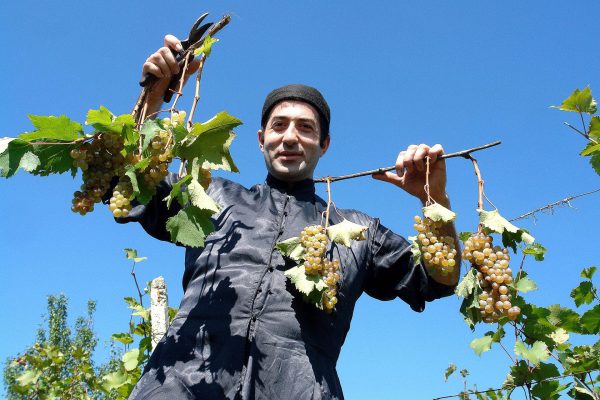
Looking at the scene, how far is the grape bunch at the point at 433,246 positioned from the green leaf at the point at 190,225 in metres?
0.75

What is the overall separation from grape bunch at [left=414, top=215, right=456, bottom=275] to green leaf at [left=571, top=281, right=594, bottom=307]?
1.18 metres

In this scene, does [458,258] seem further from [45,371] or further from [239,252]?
[45,371]

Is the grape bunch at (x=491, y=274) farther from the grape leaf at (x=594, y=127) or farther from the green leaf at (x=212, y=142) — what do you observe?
the green leaf at (x=212, y=142)

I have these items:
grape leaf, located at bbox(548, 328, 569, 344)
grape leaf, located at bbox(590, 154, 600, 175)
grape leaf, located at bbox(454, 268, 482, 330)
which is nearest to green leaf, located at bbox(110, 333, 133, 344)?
grape leaf, located at bbox(548, 328, 569, 344)

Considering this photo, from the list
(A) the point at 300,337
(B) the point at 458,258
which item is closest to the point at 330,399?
(A) the point at 300,337

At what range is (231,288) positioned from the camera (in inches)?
93.7

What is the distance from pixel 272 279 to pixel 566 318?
1604 mm

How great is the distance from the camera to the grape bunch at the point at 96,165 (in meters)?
2.14

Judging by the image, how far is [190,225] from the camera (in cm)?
213

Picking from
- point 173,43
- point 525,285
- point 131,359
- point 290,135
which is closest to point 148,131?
point 173,43

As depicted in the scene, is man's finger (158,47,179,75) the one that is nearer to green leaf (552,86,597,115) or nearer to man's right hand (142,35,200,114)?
man's right hand (142,35,200,114)

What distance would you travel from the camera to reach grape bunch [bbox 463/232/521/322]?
2.08 m

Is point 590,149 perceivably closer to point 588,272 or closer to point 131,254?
point 588,272

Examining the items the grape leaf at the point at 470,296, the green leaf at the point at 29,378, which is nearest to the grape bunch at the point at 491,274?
the grape leaf at the point at 470,296
